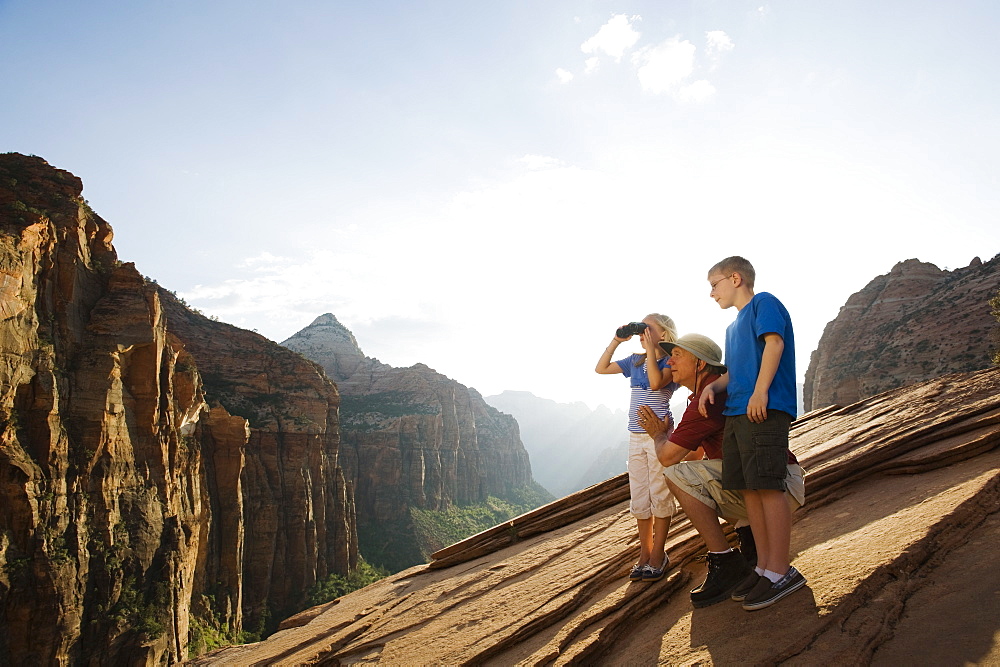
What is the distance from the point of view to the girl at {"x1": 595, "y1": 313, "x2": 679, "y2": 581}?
4.30m

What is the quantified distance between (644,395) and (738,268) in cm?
152

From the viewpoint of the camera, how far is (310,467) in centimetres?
4444

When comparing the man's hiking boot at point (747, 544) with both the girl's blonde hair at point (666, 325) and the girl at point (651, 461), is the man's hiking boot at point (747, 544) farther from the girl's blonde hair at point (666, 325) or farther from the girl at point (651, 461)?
the girl's blonde hair at point (666, 325)

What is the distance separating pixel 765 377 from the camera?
325cm

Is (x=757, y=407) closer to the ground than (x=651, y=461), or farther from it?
farther from it

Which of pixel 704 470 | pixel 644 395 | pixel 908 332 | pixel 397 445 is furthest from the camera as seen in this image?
pixel 397 445

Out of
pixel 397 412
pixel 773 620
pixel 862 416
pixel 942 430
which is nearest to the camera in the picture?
pixel 773 620

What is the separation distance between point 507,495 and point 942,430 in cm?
13307

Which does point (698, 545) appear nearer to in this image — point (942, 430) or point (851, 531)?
point (851, 531)

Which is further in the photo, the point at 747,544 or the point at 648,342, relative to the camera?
the point at 648,342

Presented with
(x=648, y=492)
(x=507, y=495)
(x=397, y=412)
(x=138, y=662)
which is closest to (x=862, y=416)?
(x=648, y=492)

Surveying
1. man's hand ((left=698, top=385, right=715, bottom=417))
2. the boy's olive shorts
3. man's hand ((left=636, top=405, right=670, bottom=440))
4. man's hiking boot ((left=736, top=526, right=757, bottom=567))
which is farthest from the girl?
the boy's olive shorts

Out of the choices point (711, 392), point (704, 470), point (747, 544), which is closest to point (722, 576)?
point (747, 544)

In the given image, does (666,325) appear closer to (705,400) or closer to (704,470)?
(705,400)
